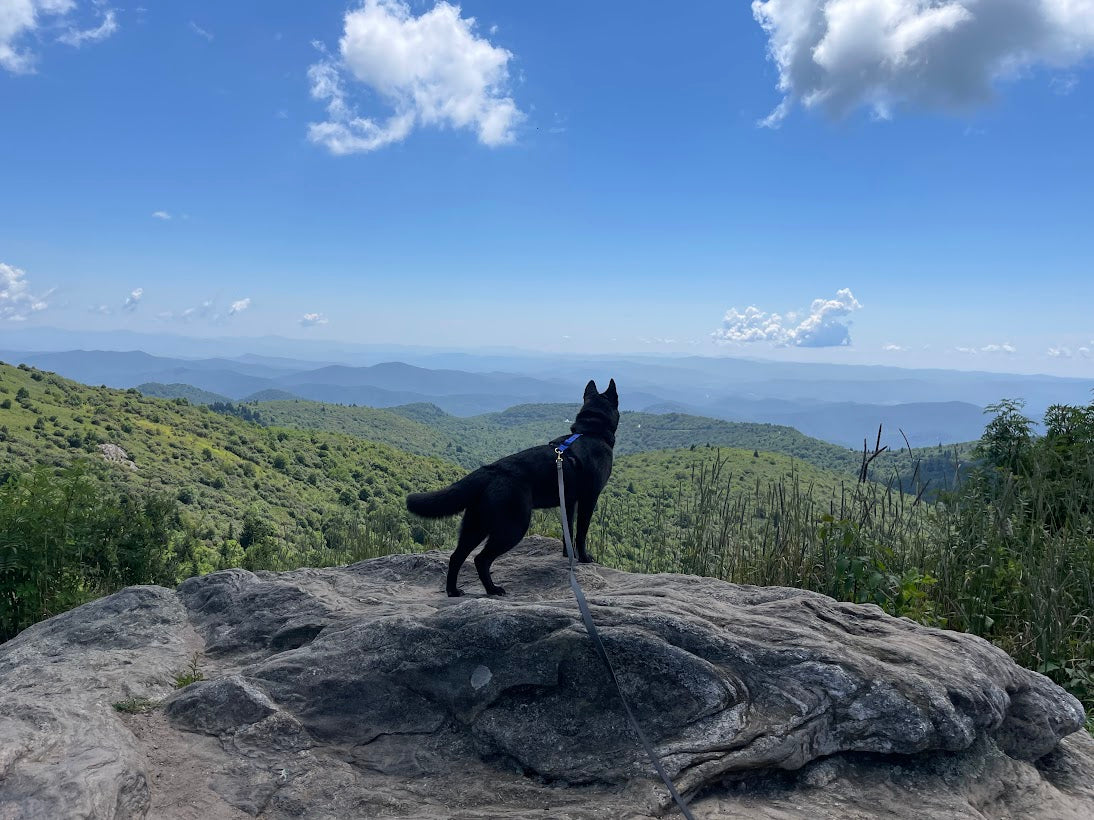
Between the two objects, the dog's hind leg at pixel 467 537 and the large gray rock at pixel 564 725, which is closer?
the large gray rock at pixel 564 725

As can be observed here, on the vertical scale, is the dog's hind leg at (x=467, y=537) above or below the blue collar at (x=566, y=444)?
below

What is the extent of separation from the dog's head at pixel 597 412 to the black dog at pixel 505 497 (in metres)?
0.33

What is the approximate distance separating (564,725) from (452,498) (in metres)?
2.19

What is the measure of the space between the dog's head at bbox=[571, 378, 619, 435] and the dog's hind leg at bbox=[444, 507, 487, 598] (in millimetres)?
1551

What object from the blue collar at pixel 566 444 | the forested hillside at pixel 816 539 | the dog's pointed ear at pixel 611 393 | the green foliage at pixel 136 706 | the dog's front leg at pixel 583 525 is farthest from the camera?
the dog's pointed ear at pixel 611 393

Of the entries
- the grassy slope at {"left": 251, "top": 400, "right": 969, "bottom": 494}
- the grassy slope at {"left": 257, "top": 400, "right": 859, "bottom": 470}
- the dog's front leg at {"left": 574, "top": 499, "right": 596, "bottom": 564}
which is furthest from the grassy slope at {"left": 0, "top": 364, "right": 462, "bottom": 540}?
the grassy slope at {"left": 251, "top": 400, "right": 969, "bottom": 494}

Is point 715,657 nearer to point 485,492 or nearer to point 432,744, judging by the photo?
point 432,744

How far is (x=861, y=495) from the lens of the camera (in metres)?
7.83

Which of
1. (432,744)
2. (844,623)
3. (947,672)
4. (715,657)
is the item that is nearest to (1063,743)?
(947,672)

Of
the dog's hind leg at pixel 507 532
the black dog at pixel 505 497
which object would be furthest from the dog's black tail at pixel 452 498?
the dog's hind leg at pixel 507 532

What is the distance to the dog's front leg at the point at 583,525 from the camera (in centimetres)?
627

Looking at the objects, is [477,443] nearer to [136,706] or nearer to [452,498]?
[452,498]

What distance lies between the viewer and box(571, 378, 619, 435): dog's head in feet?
21.6

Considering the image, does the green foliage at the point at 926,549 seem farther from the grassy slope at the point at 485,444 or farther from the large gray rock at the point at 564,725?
the grassy slope at the point at 485,444
